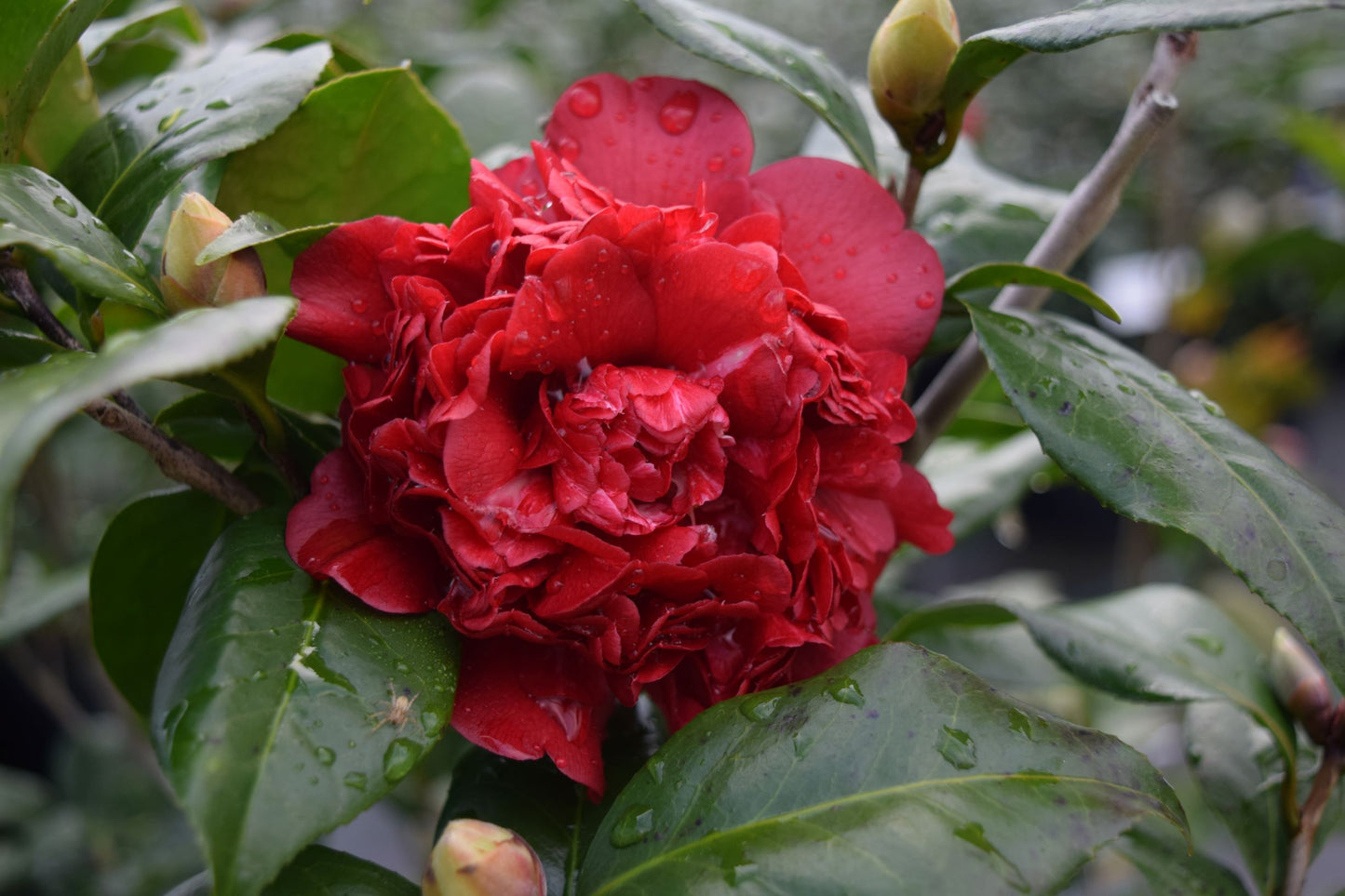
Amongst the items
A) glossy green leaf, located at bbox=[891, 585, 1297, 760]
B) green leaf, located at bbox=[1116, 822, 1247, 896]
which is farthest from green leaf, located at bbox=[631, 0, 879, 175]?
green leaf, located at bbox=[1116, 822, 1247, 896]

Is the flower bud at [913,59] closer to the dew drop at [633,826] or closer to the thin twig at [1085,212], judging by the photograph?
the thin twig at [1085,212]

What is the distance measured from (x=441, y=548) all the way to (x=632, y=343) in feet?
0.39

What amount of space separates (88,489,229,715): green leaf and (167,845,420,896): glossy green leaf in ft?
0.46

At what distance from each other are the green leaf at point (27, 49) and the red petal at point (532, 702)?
323 millimetres

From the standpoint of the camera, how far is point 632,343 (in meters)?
0.43

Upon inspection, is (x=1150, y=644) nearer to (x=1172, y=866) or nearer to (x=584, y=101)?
(x=1172, y=866)

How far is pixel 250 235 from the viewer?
42 cm

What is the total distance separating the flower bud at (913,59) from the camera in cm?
52

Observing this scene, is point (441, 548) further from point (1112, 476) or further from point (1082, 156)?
point (1082, 156)

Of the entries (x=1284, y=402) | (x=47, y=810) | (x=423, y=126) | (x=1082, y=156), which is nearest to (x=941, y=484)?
(x=423, y=126)

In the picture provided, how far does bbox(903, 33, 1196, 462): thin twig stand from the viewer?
520 millimetres

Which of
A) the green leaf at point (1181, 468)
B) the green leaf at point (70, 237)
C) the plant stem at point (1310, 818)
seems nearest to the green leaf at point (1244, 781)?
the plant stem at point (1310, 818)

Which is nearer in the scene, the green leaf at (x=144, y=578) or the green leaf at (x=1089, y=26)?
the green leaf at (x=1089, y=26)

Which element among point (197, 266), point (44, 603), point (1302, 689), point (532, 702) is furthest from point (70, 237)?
point (1302, 689)
